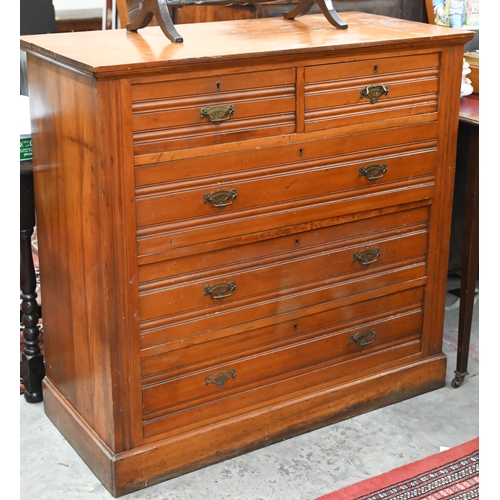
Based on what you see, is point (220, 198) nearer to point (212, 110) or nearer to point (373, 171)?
point (212, 110)

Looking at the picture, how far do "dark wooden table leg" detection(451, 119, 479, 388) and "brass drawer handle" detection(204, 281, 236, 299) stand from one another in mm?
1051

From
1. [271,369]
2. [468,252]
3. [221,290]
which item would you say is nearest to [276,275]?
[221,290]

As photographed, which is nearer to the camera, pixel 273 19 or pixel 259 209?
pixel 259 209

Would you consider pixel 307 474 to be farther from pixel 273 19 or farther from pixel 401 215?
pixel 273 19

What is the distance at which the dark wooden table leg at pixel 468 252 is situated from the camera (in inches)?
121

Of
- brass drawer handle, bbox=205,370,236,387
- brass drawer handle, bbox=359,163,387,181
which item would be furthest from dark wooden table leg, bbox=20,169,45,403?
brass drawer handle, bbox=359,163,387,181

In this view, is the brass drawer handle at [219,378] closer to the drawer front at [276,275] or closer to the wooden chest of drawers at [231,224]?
the wooden chest of drawers at [231,224]

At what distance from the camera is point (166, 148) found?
2.39m

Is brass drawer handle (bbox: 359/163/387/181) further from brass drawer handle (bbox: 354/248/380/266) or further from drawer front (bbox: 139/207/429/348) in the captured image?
brass drawer handle (bbox: 354/248/380/266)

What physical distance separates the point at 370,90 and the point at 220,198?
656 mm

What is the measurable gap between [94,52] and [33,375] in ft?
4.37

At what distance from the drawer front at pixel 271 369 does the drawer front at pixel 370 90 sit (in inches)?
28.0
